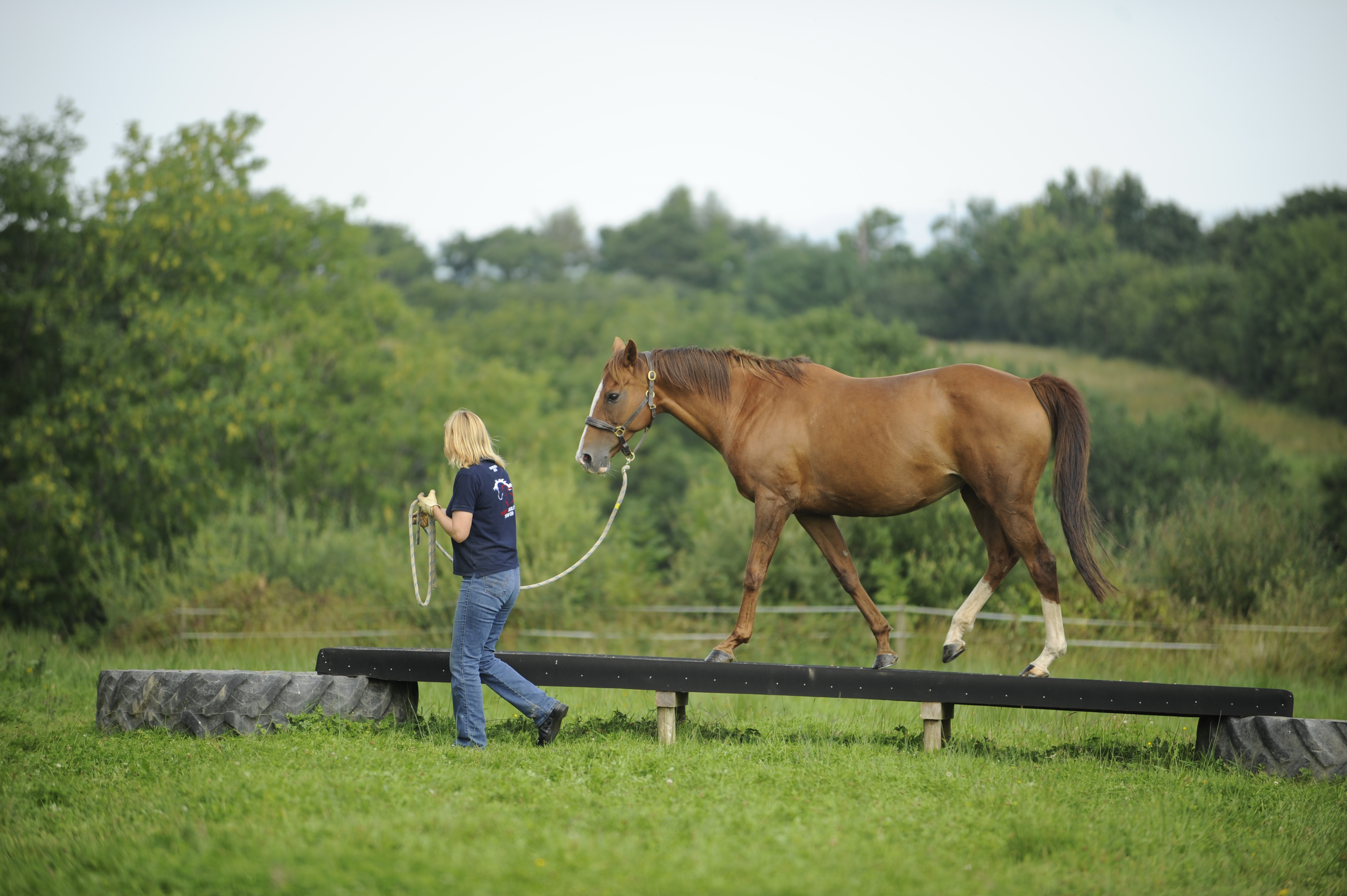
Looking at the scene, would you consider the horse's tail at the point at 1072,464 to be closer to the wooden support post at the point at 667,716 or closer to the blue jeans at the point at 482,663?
the wooden support post at the point at 667,716

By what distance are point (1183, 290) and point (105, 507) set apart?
45.4 m

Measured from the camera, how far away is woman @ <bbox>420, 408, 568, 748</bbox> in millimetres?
5883

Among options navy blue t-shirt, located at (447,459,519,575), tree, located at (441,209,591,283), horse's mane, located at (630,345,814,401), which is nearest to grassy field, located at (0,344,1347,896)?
navy blue t-shirt, located at (447,459,519,575)

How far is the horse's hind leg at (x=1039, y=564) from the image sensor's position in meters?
6.05

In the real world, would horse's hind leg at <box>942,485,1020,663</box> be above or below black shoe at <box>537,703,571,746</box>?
above

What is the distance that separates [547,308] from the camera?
2122 inches

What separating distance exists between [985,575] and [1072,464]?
2.82ft

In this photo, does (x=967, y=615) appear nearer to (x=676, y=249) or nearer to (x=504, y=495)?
(x=504, y=495)

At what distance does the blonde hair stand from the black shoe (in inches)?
62.2

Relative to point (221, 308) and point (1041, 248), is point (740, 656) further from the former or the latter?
point (1041, 248)

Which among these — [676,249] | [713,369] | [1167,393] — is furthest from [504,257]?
[713,369]

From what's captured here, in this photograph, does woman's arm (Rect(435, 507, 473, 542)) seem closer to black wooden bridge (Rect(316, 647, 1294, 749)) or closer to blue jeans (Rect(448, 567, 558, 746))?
blue jeans (Rect(448, 567, 558, 746))

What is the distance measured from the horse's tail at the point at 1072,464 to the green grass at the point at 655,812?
1283mm

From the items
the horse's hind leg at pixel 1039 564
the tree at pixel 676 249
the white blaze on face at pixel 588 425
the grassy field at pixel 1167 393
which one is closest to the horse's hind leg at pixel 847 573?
the horse's hind leg at pixel 1039 564
